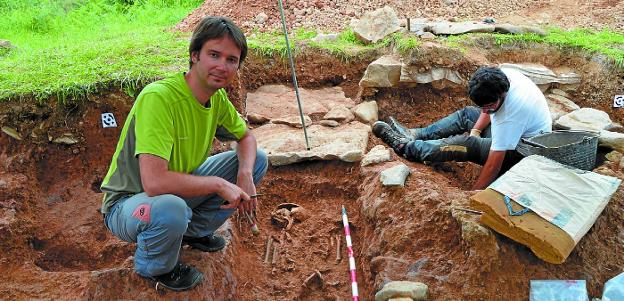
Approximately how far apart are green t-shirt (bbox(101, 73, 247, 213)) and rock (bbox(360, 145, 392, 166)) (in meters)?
1.56

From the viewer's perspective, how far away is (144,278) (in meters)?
2.99

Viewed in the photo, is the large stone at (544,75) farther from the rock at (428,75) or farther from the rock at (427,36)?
the rock at (427,36)

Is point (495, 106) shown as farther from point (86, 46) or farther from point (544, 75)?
point (86, 46)

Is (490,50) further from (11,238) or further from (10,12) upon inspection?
(10,12)

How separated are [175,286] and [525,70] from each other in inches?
183

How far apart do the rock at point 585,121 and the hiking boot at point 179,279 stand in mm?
3471

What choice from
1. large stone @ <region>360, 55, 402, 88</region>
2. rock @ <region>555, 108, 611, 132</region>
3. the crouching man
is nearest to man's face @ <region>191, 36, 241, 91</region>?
the crouching man

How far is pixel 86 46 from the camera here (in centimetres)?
645

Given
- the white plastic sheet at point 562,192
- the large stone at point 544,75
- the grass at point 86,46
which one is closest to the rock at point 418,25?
the large stone at point 544,75

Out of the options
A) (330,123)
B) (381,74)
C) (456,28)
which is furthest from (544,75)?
(330,123)

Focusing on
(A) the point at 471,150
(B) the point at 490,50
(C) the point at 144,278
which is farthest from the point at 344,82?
(C) the point at 144,278

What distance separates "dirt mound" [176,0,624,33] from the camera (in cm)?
721

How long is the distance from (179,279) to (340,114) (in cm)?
282

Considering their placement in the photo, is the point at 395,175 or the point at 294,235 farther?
the point at 294,235
